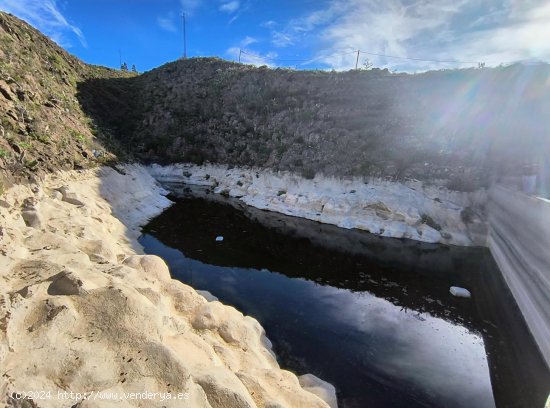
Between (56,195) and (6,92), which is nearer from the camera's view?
(56,195)

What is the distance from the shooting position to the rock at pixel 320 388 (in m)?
8.84

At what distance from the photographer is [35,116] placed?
21578mm

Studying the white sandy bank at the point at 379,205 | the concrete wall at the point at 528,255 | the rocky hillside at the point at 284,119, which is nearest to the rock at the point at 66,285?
the rocky hillside at the point at 284,119

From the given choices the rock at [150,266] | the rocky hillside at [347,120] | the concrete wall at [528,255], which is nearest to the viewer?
the rock at [150,266]

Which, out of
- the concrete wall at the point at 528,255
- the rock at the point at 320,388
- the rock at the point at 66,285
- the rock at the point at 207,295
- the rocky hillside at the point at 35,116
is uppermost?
the rocky hillside at the point at 35,116

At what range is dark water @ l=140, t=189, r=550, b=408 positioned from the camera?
10.2 m

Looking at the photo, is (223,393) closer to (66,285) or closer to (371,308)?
(66,285)

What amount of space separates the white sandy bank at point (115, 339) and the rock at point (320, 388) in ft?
0.11

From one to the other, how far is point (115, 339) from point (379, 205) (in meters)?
24.0

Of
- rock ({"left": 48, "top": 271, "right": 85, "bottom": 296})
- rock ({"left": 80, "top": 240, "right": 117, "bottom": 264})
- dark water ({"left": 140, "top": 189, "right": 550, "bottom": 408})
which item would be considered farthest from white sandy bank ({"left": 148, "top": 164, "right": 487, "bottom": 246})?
rock ({"left": 48, "top": 271, "right": 85, "bottom": 296})

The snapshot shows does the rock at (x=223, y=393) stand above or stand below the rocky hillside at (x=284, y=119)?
below

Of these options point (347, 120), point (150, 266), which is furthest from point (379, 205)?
point (150, 266)

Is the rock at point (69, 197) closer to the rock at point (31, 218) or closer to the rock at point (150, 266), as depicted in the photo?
the rock at point (31, 218)

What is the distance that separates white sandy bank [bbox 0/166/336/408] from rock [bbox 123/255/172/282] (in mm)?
39
